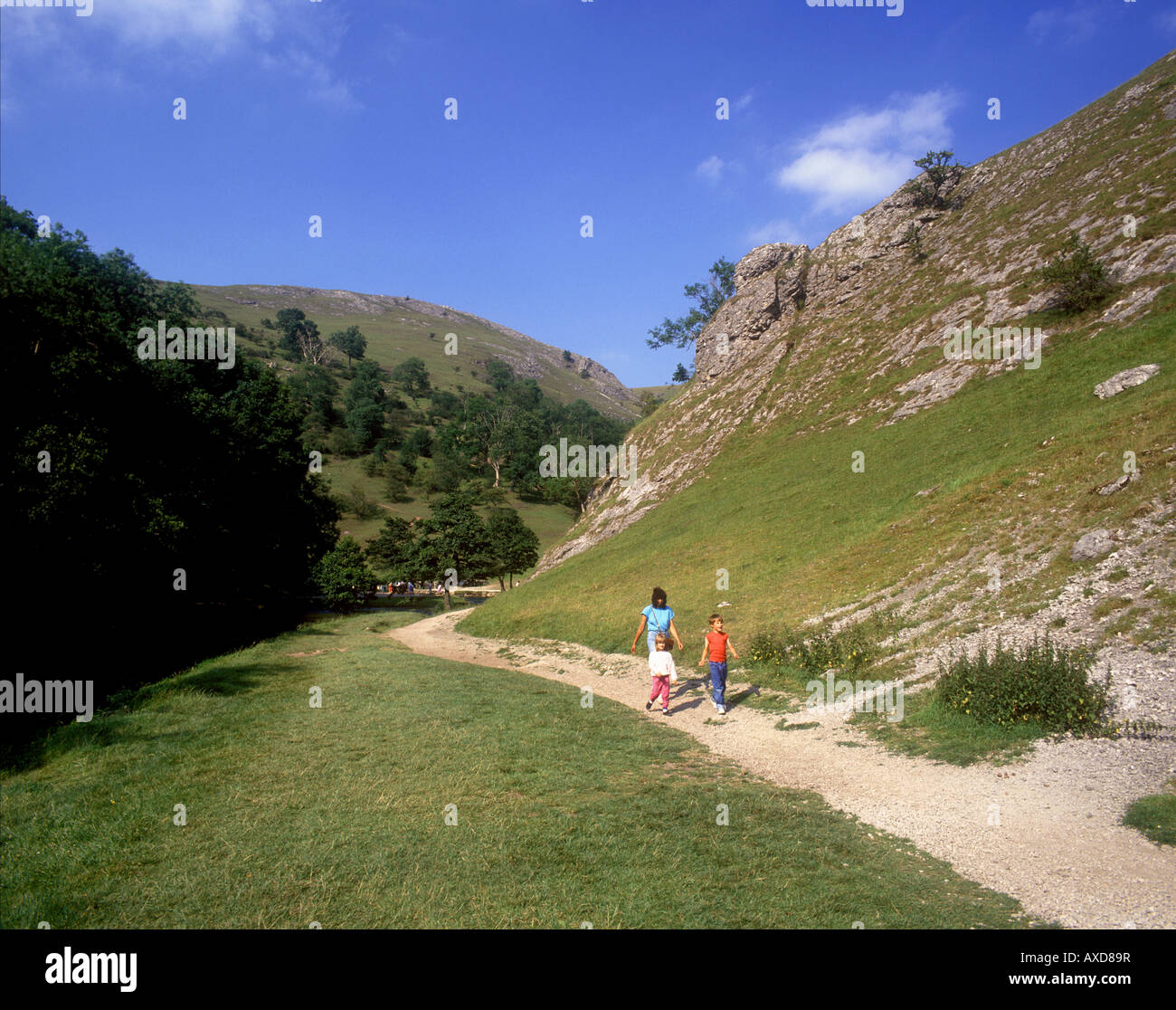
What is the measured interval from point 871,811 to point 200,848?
355 inches

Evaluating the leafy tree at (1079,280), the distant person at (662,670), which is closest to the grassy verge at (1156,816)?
the distant person at (662,670)

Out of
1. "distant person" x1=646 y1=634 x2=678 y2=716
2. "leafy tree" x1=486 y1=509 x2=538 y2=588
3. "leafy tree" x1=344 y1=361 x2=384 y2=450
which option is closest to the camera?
"distant person" x1=646 y1=634 x2=678 y2=716

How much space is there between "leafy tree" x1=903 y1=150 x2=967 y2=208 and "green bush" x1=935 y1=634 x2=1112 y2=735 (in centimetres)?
6590

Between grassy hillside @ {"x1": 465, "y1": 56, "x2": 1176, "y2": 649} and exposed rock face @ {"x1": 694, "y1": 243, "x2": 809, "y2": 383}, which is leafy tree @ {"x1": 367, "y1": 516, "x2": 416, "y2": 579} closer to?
grassy hillside @ {"x1": 465, "y1": 56, "x2": 1176, "y2": 649}

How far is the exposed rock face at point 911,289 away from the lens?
40688 mm

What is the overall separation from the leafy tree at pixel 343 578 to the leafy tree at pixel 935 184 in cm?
7226

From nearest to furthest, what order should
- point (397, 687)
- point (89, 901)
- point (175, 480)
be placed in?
point (89, 901)
point (397, 687)
point (175, 480)

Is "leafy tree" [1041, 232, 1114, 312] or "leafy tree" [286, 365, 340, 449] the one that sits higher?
"leafy tree" [286, 365, 340, 449]

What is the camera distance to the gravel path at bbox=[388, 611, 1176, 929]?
636 cm

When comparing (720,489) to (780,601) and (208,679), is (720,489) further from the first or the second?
(208,679)

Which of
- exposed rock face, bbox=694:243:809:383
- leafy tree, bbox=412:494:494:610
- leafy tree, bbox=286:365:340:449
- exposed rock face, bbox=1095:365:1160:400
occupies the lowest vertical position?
leafy tree, bbox=412:494:494:610


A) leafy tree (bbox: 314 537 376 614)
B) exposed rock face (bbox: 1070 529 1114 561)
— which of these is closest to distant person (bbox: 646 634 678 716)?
exposed rock face (bbox: 1070 529 1114 561)

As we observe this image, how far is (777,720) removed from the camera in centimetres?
1461
